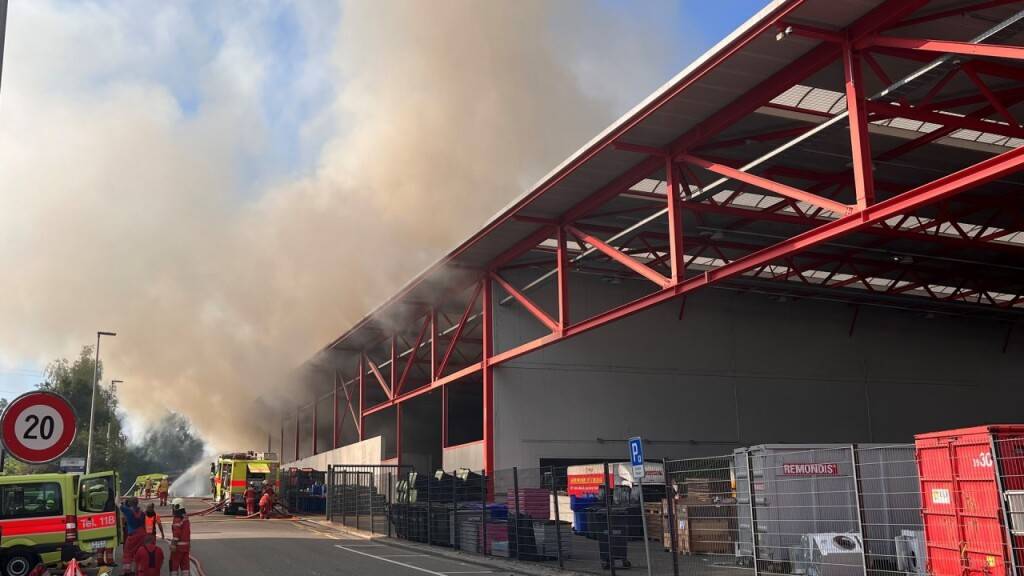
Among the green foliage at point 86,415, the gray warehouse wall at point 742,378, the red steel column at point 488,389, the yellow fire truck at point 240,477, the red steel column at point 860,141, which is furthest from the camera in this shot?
the green foliage at point 86,415

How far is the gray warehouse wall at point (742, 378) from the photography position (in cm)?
2769

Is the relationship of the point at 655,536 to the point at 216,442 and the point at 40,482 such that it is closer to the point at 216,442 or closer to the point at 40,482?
the point at 40,482

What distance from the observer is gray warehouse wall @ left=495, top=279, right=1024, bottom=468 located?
2769cm

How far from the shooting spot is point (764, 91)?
14883 mm

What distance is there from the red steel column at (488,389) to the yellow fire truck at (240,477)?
41.1 feet

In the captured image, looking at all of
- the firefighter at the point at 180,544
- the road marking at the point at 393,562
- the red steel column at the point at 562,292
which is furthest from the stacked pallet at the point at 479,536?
the firefighter at the point at 180,544

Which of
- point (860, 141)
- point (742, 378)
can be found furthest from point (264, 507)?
point (860, 141)

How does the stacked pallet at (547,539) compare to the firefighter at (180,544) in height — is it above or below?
below

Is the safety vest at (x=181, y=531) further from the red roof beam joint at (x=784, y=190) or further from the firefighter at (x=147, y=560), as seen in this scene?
the red roof beam joint at (x=784, y=190)

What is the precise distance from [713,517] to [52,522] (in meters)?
9.78

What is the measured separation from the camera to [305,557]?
52.5ft

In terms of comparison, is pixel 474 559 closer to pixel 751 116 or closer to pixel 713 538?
pixel 713 538

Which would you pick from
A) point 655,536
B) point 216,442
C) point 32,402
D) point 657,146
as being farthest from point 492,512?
point 216,442

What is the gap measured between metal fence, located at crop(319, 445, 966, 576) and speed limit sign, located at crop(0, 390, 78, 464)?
663cm
